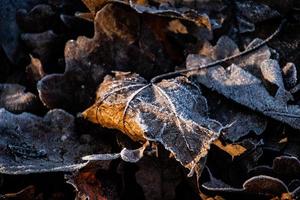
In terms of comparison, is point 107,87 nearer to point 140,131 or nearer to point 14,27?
point 140,131

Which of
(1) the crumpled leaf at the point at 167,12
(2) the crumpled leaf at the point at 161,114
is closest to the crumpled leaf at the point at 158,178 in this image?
(2) the crumpled leaf at the point at 161,114

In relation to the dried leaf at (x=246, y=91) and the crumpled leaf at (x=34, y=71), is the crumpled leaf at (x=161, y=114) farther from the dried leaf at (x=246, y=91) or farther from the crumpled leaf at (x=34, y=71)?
the crumpled leaf at (x=34, y=71)

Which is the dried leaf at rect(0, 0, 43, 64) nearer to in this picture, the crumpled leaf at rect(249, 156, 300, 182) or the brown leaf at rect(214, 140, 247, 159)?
the brown leaf at rect(214, 140, 247, 159)

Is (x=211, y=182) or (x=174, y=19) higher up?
(x=174, y=19)

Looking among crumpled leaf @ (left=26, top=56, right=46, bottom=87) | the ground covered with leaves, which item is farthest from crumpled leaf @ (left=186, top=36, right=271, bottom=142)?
crumpled leaf @ (left=26, top=56, right=46, bottom=87)

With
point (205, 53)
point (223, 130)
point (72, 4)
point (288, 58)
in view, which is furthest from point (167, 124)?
point (72, 4)
